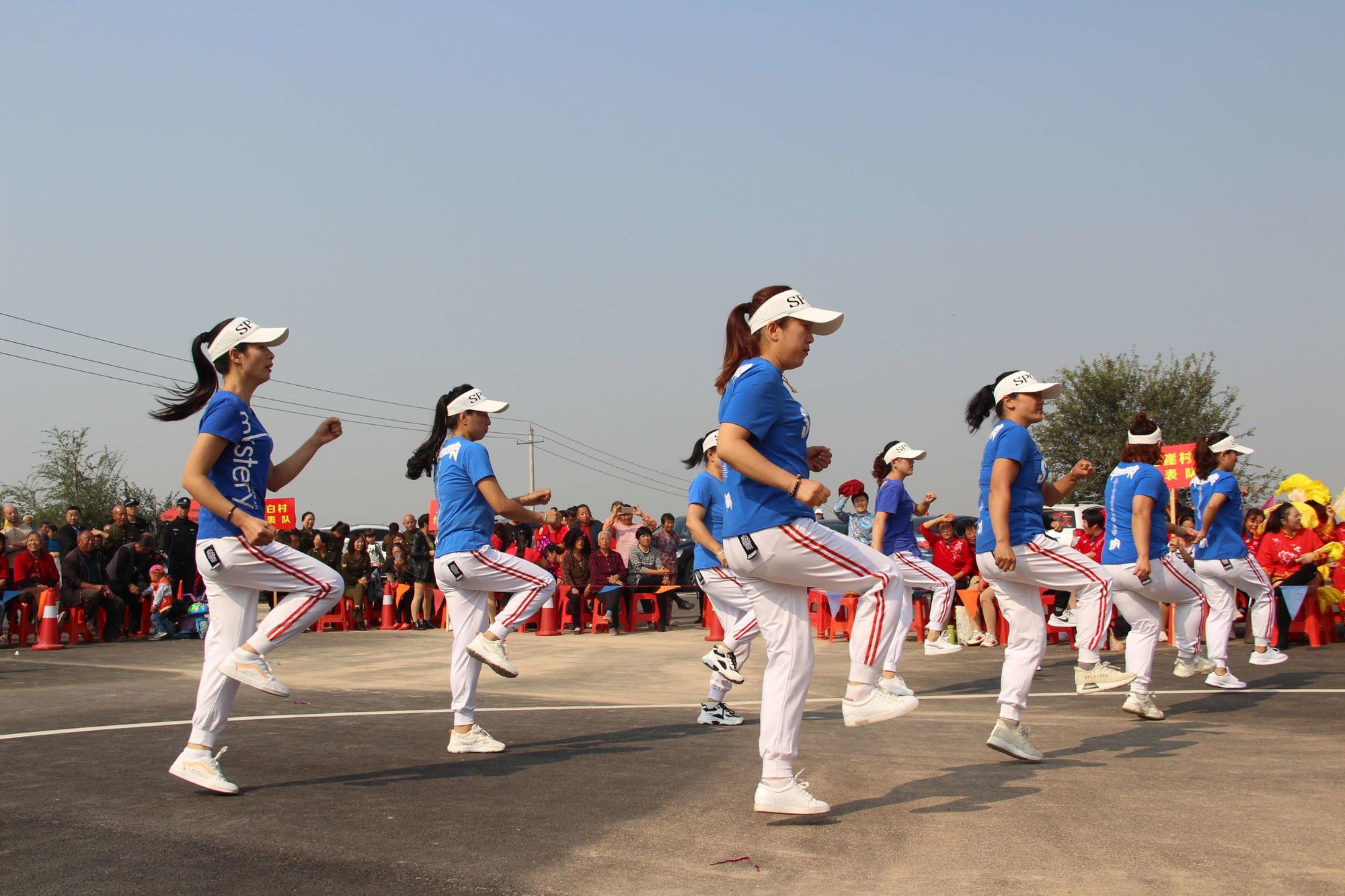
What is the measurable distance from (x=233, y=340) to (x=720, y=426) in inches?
105

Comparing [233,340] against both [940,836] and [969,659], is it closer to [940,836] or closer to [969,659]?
[940,836]

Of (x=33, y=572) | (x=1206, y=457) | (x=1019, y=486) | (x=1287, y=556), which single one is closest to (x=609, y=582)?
(x=33, y=572)

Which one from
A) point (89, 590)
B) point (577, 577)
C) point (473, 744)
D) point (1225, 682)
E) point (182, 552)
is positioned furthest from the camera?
point (182, 552)

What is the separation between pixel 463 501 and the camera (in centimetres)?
717

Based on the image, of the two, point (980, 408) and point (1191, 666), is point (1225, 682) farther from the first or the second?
point (980, 408)

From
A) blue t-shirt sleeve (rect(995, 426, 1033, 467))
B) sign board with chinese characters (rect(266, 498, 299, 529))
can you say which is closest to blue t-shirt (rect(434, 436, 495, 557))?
blue t-shirt sleeve (rect(995, 426, 1033, 467))

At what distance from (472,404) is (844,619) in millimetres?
10389

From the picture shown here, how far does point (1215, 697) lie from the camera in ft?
29.9

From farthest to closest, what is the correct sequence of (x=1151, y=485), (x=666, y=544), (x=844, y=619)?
(x=666, y=544) → (x=844, y=619) → (x=1151, y=485)

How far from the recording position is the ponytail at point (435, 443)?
7504 millimetres

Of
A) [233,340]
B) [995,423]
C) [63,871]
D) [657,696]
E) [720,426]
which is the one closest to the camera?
[63,871]

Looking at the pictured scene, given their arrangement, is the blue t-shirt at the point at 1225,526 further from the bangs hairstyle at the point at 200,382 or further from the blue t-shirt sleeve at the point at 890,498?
the bangs hairstyle at the point at 200,382

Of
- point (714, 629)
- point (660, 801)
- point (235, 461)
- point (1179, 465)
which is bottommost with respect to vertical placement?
point (660, 801)

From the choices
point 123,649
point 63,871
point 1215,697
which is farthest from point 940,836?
point 123,649
